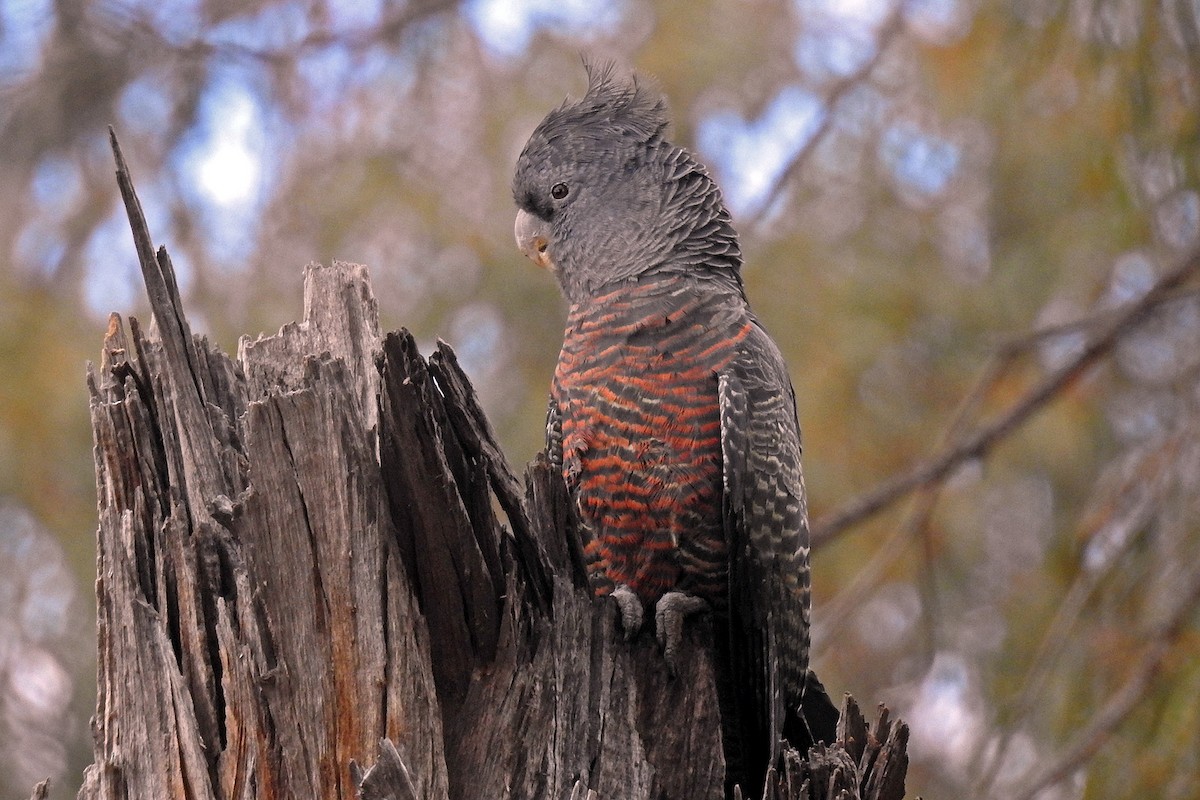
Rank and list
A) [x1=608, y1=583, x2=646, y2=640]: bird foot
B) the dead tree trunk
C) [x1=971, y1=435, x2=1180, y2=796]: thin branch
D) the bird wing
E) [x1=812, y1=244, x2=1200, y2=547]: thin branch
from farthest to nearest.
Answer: [x1=812, y1=244, x2=1200, y2=547]: thin branch → [x1=971, y1=435, x2=1180, y2=796]: thin branch → the bird wing → [x1=608, y1=583, x2=646, y2=640]: bird foot → the dead tree trunk

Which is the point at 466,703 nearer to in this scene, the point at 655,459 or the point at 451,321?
the point at 655,459

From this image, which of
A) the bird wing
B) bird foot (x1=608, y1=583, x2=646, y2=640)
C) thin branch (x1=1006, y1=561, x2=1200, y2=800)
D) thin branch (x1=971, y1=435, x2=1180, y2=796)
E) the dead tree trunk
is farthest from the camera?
thin branch (x1=971, y1=435, x2=1180, y2=796)

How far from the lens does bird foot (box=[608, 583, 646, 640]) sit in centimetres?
332

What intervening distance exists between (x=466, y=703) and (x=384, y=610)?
300 mm

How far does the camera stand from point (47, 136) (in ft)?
24.0

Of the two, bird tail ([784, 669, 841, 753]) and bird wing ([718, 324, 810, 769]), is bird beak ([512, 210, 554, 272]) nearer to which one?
bird wing ([718, 324, 810, 769])

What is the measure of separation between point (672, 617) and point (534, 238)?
5.52ft

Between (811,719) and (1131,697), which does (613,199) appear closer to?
(811,719)

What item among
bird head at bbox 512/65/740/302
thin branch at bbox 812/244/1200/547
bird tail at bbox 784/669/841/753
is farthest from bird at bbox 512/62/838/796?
thin branch at bbox 812/244/1200/547

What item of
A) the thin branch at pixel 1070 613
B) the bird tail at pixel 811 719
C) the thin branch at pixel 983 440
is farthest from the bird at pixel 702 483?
the thin branch at pixel 1070 613

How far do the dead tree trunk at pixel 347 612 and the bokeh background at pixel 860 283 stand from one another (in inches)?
86.2

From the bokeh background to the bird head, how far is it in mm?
1291

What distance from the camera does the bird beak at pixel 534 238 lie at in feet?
15.3

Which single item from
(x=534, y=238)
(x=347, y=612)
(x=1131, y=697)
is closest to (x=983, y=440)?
(x=1131, y=697)
